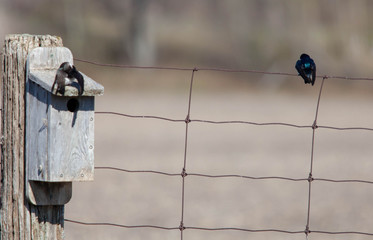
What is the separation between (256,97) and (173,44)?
10317 mm

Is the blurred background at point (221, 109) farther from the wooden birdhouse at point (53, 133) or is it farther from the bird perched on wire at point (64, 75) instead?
the bird perched on wire at point (64, 75)

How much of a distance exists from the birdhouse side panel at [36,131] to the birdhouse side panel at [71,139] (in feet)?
0.11

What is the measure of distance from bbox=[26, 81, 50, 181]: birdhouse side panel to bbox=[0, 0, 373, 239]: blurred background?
343cm

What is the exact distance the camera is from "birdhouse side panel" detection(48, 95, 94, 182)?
3.51 metres

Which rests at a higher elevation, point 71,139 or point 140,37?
point 140,37

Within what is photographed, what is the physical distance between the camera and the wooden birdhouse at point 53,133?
3.50 meters

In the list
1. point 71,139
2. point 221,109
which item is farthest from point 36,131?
point 221,109

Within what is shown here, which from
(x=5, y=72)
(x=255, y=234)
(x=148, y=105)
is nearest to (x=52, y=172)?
(x=5, y=72)

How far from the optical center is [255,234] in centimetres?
747

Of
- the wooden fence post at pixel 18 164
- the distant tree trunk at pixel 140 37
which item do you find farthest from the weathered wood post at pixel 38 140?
the distant tree trunk at pixel 140 37

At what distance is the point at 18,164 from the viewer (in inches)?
141

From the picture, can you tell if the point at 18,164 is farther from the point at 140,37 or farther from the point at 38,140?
the point at 140,37

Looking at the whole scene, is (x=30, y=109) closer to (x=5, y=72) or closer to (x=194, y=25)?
(x=5, y=72)

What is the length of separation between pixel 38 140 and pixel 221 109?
730 inches
